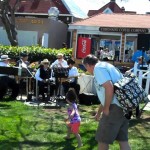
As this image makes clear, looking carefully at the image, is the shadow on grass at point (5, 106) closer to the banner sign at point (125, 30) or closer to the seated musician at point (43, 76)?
the seated musician at point (43, 76)

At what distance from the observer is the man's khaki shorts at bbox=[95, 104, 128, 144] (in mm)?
4911

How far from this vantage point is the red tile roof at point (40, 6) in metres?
34.2

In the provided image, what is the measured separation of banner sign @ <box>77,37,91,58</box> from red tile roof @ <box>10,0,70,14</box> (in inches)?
548

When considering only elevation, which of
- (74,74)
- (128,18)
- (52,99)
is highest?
(128,18)

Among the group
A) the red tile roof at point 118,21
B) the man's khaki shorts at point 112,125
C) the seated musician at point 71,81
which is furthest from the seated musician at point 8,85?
the red tile roof at point 118,21

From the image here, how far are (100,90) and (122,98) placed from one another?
11.5 inches

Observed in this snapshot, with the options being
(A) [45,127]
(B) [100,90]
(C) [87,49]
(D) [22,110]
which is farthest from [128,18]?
(B) [100,90]

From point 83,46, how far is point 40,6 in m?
14.9

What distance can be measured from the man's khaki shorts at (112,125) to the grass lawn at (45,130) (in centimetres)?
145

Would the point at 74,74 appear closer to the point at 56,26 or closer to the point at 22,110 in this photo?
the point at 22,110

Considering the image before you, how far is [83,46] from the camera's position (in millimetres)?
20562

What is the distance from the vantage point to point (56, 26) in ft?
95.5

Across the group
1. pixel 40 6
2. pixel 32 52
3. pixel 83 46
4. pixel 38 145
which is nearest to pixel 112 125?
pixel 38 145

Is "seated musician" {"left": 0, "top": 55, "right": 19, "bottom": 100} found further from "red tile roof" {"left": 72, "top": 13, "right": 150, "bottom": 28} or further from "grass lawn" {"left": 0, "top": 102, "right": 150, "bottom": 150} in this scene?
"red tile roof" {"left": 72, "top": 13, "right": 150, "bottom": 28}
